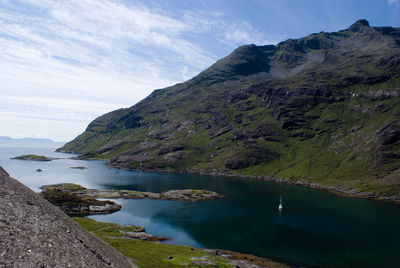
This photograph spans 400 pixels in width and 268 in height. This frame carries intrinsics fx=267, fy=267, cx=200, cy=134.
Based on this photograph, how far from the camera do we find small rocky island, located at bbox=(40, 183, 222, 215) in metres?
136

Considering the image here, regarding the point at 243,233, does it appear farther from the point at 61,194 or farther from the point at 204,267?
the point at 61,194

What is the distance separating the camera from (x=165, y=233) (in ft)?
354

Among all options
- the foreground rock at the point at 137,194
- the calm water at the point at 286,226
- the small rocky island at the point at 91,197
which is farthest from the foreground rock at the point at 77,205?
the foreground rock at the point at 137,194

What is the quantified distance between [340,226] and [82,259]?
5091 inches

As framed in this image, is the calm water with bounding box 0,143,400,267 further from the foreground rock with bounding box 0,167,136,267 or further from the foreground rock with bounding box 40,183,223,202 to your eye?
the foreground rock with bounding box 0,167,136,267

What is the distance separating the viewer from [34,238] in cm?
2172

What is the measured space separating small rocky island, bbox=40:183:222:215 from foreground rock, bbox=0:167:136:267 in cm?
11718

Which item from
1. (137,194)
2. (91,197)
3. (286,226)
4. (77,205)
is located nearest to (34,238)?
(286,226)

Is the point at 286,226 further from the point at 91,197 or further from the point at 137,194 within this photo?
the point at 91,197

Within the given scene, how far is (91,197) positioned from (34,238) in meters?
153

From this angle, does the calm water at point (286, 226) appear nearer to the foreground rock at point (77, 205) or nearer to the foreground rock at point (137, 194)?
the foreground rock at point (77, 205)

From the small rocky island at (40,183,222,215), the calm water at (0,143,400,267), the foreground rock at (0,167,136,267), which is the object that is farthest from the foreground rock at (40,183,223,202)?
the foreground rock at (0,167,136,267)

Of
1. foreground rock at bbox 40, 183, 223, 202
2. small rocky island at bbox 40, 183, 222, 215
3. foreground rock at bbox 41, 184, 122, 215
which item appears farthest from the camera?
foreground rock at bbox 40, 183, 223, 202

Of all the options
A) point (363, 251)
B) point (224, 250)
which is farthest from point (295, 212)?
point (224, 250)
